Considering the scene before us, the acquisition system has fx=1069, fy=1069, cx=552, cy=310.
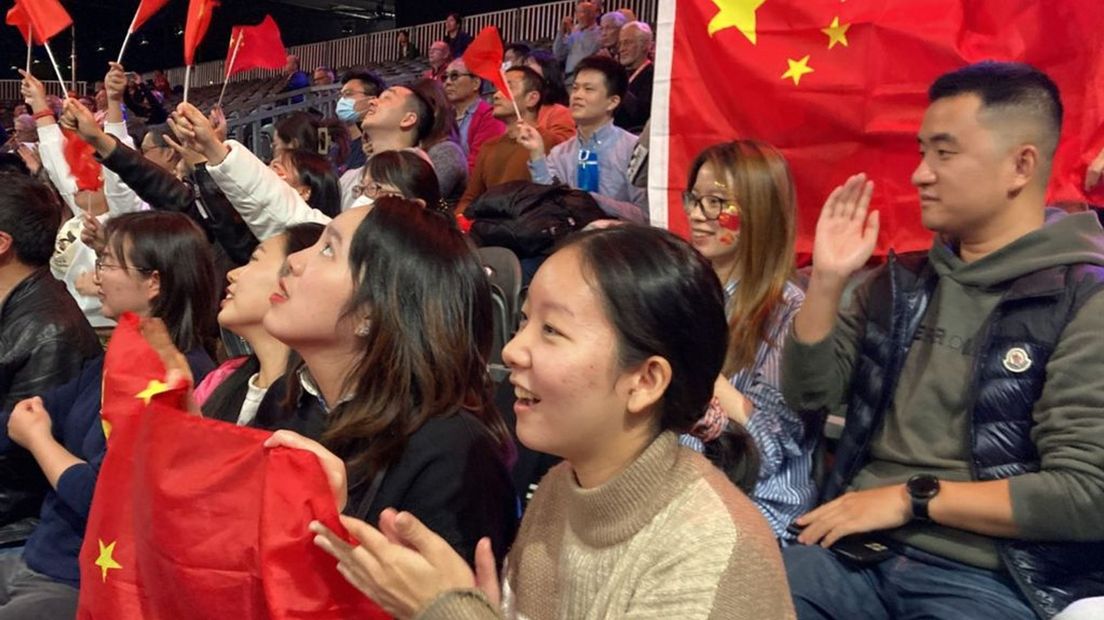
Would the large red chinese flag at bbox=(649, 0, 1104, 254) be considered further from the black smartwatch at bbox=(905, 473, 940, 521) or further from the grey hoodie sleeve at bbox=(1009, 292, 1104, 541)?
the black smartwatch at bbox=(905, 473, 940, 521)

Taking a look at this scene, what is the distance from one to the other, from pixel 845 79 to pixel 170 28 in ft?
69.8

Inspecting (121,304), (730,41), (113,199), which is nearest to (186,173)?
(113,199)

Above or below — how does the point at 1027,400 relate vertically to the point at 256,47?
below

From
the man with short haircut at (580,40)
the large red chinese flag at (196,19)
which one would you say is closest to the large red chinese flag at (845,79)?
the large red chinese flag at (196,19)

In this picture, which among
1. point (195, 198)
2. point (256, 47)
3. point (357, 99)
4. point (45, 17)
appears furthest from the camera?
point (357, 99)

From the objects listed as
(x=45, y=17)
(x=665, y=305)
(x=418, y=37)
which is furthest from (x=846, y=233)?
(x=418, y=37)

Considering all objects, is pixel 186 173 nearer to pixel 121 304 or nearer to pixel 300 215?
pixel 300 215

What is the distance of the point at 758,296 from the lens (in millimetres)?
2521

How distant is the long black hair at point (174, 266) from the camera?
2959 millimetres

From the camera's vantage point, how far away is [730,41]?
328cm

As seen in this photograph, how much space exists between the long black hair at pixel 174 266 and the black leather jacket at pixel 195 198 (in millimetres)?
480

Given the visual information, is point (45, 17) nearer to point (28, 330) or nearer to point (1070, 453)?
point (28, 330)

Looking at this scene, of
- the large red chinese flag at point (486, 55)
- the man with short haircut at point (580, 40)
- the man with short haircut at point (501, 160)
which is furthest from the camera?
the man with short haircut at point (580, 40)

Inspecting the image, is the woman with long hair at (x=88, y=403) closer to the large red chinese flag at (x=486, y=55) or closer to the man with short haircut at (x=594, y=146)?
the man with short haircut at (x=594, y=146)
